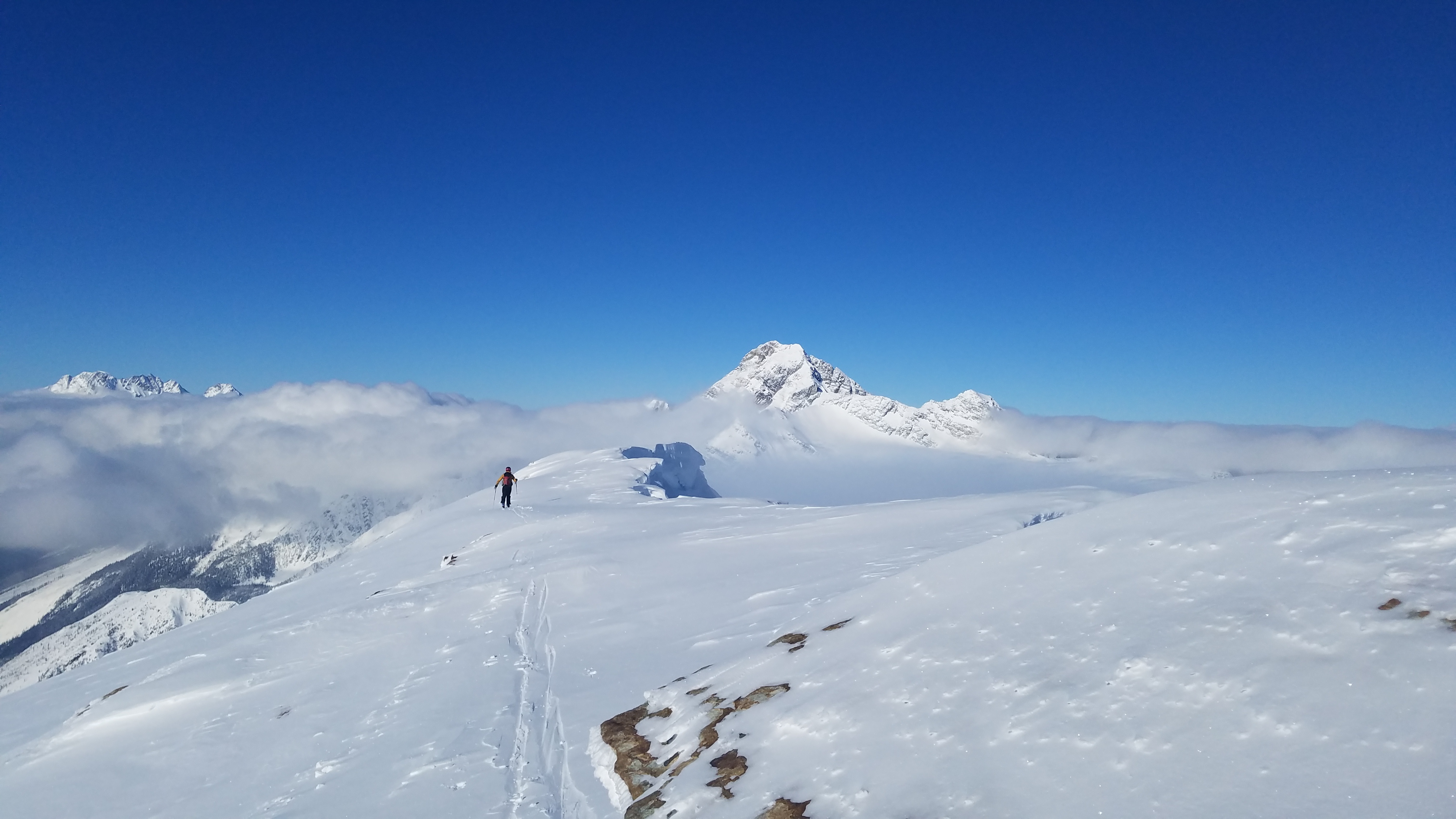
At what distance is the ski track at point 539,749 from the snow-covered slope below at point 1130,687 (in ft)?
2.36

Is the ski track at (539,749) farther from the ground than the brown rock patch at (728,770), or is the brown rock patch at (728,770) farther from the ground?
the brown rock patch at (728,770)

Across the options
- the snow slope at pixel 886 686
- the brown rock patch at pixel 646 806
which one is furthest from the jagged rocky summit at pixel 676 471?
the brown rock patch at pixel 646 806

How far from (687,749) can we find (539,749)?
3.02 m

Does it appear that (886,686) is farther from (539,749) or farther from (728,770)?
(539,749)

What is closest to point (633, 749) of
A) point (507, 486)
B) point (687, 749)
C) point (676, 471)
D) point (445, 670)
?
point (687, 749)

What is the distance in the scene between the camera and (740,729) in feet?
29.2

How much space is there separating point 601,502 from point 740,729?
29.7m

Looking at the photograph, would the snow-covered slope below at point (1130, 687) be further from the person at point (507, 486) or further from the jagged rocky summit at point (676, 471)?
the jagged rocky summit at point (676, 471)

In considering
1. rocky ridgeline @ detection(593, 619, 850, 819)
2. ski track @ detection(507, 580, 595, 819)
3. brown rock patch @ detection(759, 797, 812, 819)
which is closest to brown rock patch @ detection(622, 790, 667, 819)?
rocky ridgeline @ detection(593, 619, 850, 819)

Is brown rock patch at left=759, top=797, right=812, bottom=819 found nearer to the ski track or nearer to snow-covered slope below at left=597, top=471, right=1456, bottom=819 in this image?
snow-covered slope below at left=597, top=471, right=1456, bottom=819

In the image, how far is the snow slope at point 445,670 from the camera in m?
10.2

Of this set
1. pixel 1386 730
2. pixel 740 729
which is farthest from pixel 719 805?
pixel 1386 730

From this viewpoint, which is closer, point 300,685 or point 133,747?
point 133,747

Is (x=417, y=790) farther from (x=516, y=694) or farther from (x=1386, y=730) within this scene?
(x=1386, y=730)
